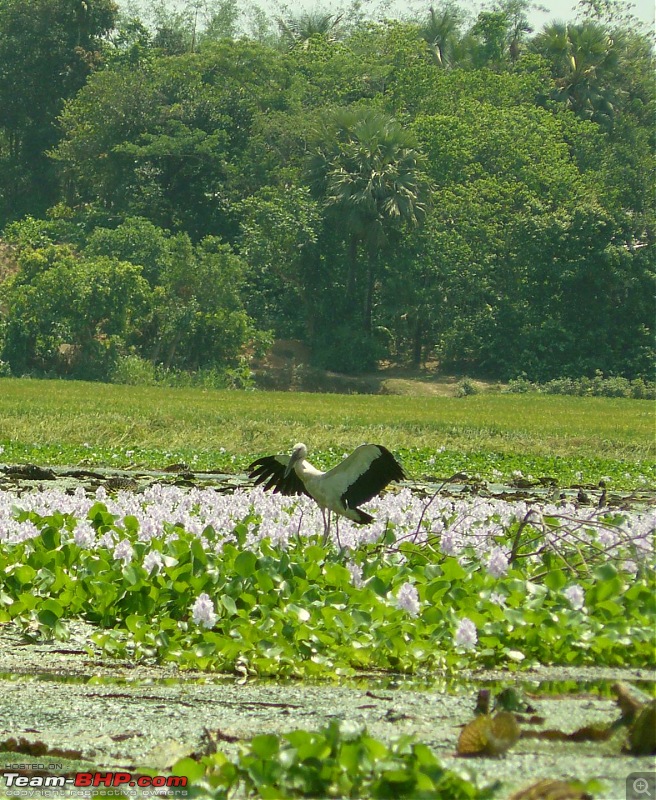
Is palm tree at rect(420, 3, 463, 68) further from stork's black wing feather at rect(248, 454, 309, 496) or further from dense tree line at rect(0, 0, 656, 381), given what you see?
stork's black wing feather at rect(248, 454, 309, 496)

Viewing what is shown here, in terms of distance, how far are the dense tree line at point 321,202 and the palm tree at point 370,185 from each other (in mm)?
81

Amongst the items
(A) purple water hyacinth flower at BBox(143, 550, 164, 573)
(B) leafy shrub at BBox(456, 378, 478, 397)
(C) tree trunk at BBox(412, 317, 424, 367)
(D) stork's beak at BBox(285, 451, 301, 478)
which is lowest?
(B) leafy shrub at BBox(456, 378, 478, 397)

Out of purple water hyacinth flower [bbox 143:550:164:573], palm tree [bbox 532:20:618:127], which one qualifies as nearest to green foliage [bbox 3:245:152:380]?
palm tree [bbox 532:20:618:127]

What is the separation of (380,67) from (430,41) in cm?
842

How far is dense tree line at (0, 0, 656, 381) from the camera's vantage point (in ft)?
145

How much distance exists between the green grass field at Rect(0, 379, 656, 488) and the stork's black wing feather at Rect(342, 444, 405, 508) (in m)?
8.56

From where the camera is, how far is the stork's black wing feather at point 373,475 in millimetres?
8055

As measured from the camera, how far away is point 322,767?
14.0ft

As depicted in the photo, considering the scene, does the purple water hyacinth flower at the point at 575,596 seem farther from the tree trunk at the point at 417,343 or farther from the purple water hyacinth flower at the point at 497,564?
the tree trunk at the point at 417,343

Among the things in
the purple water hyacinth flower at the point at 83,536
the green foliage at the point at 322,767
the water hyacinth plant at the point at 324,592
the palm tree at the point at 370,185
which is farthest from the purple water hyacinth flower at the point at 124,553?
the palm tree at the point at 370,185

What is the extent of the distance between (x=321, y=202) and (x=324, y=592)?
138 feet

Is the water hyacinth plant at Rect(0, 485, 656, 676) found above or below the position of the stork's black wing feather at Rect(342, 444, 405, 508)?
below

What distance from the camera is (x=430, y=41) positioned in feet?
206

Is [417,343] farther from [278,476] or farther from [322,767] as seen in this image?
[322,767]
